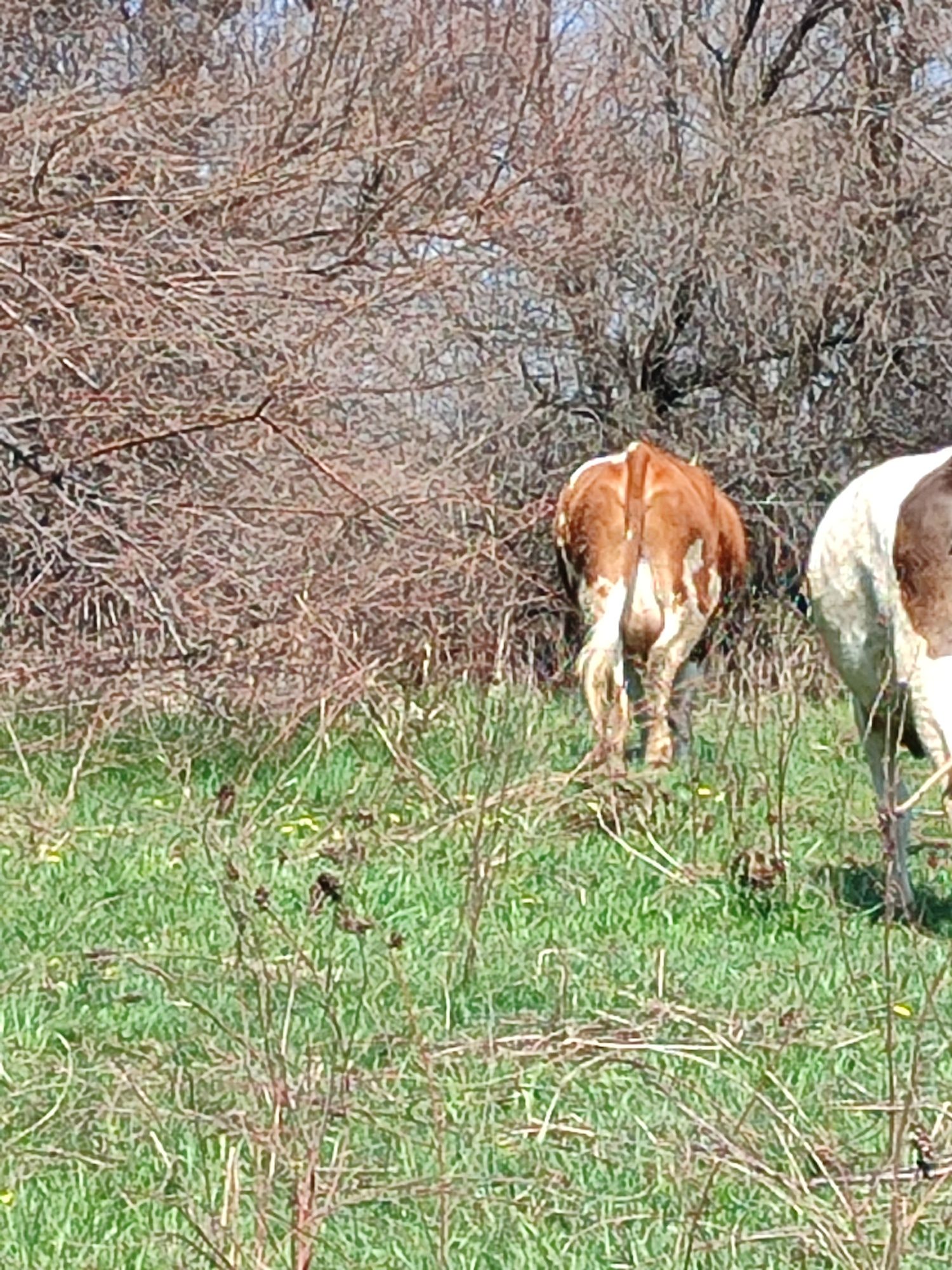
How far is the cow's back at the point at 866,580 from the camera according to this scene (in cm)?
822

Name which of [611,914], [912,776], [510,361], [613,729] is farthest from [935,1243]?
[510,361]

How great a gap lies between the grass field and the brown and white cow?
1584 millimetres

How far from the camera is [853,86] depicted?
19.0 meters

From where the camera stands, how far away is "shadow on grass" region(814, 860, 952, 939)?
8.06 meters

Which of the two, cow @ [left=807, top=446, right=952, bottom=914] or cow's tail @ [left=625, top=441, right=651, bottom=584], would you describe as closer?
cow @ [left=807, top=446, right=952, bottom=914]

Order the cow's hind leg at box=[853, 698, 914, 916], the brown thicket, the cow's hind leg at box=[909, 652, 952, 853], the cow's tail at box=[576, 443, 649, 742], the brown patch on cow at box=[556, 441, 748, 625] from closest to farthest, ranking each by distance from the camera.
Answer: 1. the cow's hind leg at box=[853, 698, 914, 916]
2. the cow's hind leg at box=[909, 652, 952, 853]
3. the brown thicket
4. the cow's tail at box=[576, 443, 649, 742]
5. the brown patch on cow at box=[556, 441, 748, 625]

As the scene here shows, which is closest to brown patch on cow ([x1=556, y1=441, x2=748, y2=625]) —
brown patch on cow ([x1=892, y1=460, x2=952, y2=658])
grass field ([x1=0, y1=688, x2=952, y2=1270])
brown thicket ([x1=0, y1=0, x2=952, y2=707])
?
brown thicket ([x1=0, y1=0, x2=952, y2=707])

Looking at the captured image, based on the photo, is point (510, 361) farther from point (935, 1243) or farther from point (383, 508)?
point (935, 1243)

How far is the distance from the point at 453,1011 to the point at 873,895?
7.77 feet

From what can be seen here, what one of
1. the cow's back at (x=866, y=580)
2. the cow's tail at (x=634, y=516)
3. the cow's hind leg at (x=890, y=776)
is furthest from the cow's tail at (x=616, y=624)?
the cow's back at (x=866, y=580)

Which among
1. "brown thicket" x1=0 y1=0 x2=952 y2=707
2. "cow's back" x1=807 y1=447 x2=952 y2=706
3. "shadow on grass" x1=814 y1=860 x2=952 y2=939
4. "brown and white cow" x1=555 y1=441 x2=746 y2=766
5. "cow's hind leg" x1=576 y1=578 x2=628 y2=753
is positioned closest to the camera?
"shadow on grass" x1=814 y1=860 x2=952 y2=939

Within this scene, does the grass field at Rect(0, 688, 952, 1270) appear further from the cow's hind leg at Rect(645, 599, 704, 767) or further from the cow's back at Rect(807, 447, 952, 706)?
the cow's hind leg at Rect(645, 599, 704, 767)

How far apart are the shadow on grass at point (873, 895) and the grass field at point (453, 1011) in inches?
1.3

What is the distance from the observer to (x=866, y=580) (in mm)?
8539
